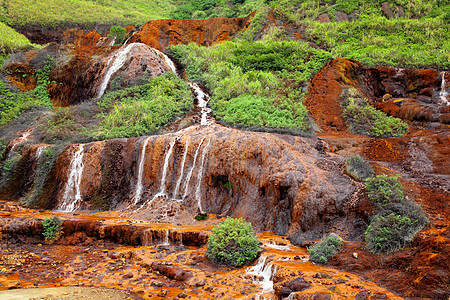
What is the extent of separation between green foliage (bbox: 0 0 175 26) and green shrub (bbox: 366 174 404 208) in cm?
4249

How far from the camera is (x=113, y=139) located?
15.7 m

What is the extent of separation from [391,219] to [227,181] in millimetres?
6454

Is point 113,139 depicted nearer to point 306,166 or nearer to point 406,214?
point 306,166

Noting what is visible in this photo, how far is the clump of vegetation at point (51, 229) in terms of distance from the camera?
420 inches

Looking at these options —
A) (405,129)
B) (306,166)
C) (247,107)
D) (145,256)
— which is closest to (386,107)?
(405,129)

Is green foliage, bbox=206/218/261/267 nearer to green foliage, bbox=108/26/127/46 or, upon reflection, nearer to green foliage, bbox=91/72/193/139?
green foliage, bbox=91/72/193/139

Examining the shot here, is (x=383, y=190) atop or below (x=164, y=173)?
atop

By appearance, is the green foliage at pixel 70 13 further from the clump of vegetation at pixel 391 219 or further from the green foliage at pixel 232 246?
the clump of vegetation at pixel 391 219

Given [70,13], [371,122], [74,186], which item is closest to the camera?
[74,186]

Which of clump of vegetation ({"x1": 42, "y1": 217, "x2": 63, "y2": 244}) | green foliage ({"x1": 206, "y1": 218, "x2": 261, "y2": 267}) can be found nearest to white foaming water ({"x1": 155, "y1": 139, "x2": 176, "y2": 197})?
clump of vegetation ({"x1": 42, "y1": 217, "x2": 63, "y2": 244})

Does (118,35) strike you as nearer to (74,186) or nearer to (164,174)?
(74,186)

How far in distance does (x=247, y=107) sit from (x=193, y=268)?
11.3 m

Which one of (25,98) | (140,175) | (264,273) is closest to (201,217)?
(140,175)

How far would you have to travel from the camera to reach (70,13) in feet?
140
